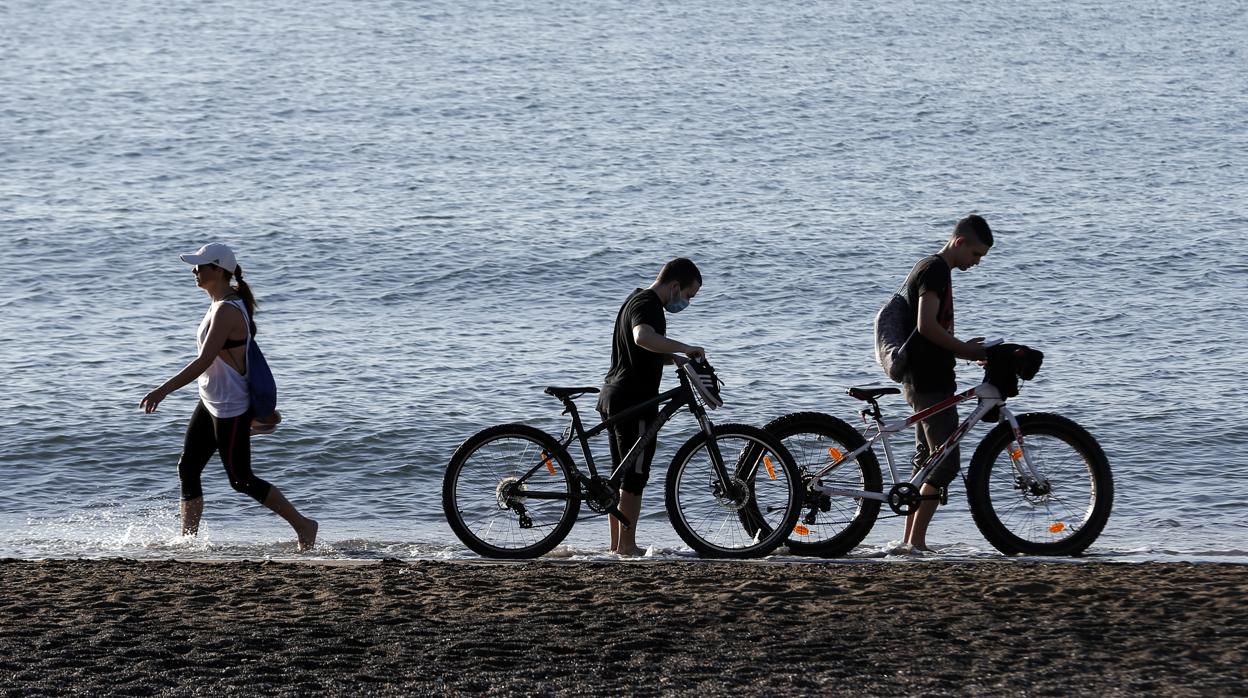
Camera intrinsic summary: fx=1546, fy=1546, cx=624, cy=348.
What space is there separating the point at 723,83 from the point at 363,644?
41937mm

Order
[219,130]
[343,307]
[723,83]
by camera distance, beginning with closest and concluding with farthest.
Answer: [343,307], [219,130], [723,83]

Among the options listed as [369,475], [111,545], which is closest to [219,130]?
[369,475]

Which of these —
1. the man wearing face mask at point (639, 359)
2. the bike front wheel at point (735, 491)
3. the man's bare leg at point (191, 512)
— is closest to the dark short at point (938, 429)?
the bike front wheel at point (735, 491)

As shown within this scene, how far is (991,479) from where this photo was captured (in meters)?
7.75

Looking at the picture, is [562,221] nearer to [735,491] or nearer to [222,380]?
[222,380]

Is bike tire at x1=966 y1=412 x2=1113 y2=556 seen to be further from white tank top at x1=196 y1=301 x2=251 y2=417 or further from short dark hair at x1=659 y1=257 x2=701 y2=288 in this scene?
white tank top at x1=196 y1=301 x2=251 y2=417

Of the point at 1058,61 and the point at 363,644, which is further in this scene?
the point at 1058,61

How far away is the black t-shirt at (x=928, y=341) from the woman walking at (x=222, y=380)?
3302 millimetres

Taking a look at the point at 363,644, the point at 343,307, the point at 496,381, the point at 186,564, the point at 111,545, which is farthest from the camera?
the point at 343,307

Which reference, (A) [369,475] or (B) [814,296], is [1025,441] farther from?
(B) [814,296]

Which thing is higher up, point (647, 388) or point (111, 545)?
point (647, 388)

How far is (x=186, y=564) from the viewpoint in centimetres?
745

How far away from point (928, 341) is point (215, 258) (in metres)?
3.59

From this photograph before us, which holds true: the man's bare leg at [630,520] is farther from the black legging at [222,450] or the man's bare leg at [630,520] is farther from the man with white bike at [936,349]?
the black legging at [222,450]
